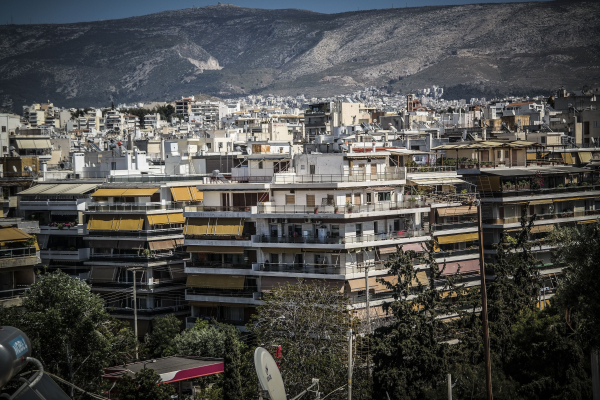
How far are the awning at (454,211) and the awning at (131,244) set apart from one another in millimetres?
15277

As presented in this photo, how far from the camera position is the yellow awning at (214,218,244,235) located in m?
41.2

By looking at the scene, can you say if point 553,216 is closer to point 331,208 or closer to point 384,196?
point 384,196

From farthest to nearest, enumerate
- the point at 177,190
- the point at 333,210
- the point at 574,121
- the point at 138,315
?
the point at 574,121, the point at 177,190, the point at 138,315, the point at 333,210

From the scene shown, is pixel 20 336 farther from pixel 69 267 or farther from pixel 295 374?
pixel 69 267

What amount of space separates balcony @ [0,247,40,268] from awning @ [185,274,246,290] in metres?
10.4

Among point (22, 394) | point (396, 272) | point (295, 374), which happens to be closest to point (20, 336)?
point (22, 394)

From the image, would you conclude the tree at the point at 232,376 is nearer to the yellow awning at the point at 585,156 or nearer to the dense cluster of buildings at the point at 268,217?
the dense cluster of buildings at the point at 268,217

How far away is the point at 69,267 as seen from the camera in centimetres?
4738

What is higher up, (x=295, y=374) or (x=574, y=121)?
(x=574, y=121)

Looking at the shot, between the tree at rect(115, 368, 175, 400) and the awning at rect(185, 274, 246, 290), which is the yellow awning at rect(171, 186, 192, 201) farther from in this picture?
the tree at rect(115, 368, 175, 400)

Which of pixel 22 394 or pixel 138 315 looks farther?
pixel 138 315

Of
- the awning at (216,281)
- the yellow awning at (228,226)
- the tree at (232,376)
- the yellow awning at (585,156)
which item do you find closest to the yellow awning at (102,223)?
the awning at (216,281)

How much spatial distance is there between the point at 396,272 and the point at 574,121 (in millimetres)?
47645

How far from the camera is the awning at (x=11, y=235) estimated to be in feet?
107
